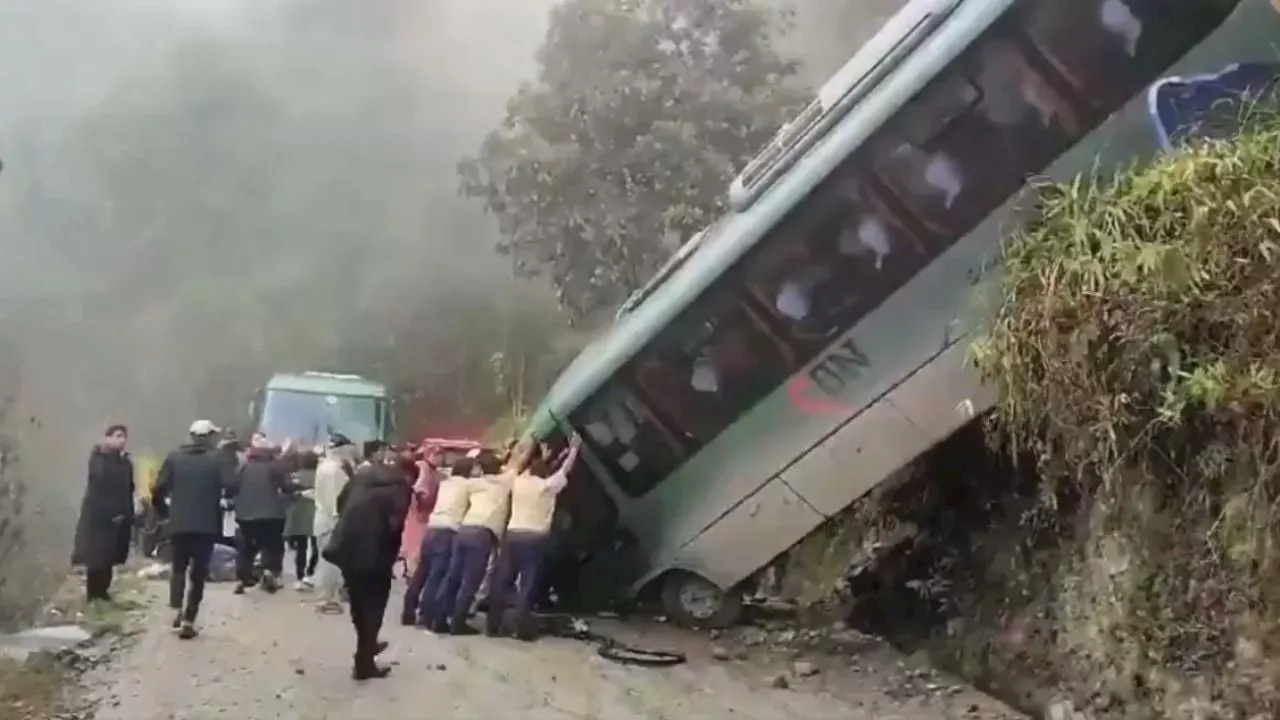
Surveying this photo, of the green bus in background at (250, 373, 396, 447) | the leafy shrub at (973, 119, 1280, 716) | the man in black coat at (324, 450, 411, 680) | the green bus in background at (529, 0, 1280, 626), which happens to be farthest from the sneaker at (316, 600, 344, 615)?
the leafy shrub at (973, 119, 1280, 716)

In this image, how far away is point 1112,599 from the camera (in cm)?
371

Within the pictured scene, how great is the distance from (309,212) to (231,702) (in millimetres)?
2378

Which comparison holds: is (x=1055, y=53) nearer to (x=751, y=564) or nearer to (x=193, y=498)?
(x=751, y=564)

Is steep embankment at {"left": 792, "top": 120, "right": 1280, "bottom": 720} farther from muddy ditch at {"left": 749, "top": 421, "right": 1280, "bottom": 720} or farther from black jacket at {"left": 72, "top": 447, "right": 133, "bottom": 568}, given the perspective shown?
black jacket at {"left": 72, "top": 447, "right": 133, "bottom": 568}

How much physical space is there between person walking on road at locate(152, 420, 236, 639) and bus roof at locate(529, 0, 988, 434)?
4.54ft

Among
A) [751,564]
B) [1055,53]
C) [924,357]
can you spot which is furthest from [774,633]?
[1055,53]

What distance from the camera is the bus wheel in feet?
17.9

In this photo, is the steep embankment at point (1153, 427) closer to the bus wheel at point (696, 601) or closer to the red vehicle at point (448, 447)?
the bus wheel at point (696, 601)

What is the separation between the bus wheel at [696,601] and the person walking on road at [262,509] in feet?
5.25

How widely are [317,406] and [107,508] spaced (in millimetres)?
847

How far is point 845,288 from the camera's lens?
4848mm

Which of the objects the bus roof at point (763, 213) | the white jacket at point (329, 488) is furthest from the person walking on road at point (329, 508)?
the bus roof at point (763, 213)

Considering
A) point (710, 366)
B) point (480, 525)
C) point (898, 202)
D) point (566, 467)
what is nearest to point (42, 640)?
point (480, 525)

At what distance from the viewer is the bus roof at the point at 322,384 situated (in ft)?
16.9
